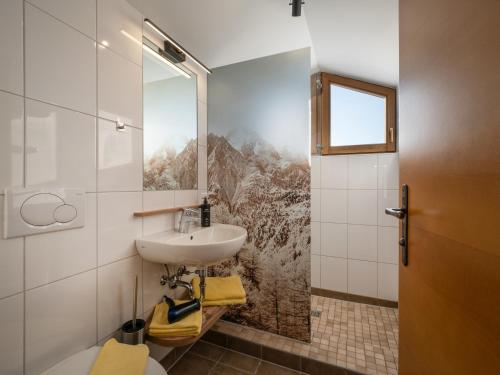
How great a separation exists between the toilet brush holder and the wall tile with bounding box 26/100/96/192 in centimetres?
70

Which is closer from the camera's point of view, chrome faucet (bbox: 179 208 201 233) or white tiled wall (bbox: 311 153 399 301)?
chrome faucet (bbox: 179 208 201 233)

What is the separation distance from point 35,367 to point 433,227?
1.42 m

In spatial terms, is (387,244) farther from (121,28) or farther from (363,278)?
(121,28)

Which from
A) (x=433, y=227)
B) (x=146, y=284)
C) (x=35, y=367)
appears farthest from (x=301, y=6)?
(x=35, y=367)

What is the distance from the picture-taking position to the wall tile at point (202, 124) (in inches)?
71.1

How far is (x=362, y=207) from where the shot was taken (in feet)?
6.90

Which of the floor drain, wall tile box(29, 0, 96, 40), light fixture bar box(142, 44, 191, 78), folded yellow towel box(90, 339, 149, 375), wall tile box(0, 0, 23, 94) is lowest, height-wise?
the floor drain

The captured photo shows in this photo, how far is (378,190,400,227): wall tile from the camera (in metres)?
1.98

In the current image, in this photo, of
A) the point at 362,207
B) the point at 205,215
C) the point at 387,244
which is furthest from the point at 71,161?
the point at 387,244

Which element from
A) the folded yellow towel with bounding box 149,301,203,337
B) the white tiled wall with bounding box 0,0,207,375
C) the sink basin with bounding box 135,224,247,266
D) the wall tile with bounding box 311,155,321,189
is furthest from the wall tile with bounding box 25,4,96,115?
the wall tile with bounding box 311,155,321,189

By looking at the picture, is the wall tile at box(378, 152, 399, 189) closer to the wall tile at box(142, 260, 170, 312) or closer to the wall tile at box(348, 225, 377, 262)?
the wall tile at box(348, 225, 377, 262)

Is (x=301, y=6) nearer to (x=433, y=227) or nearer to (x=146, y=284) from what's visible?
(x=433, y=227)

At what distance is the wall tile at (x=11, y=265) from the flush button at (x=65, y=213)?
126mm

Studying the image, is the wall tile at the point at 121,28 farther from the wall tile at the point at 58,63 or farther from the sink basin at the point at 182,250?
the sink basin at the point at 182,250
